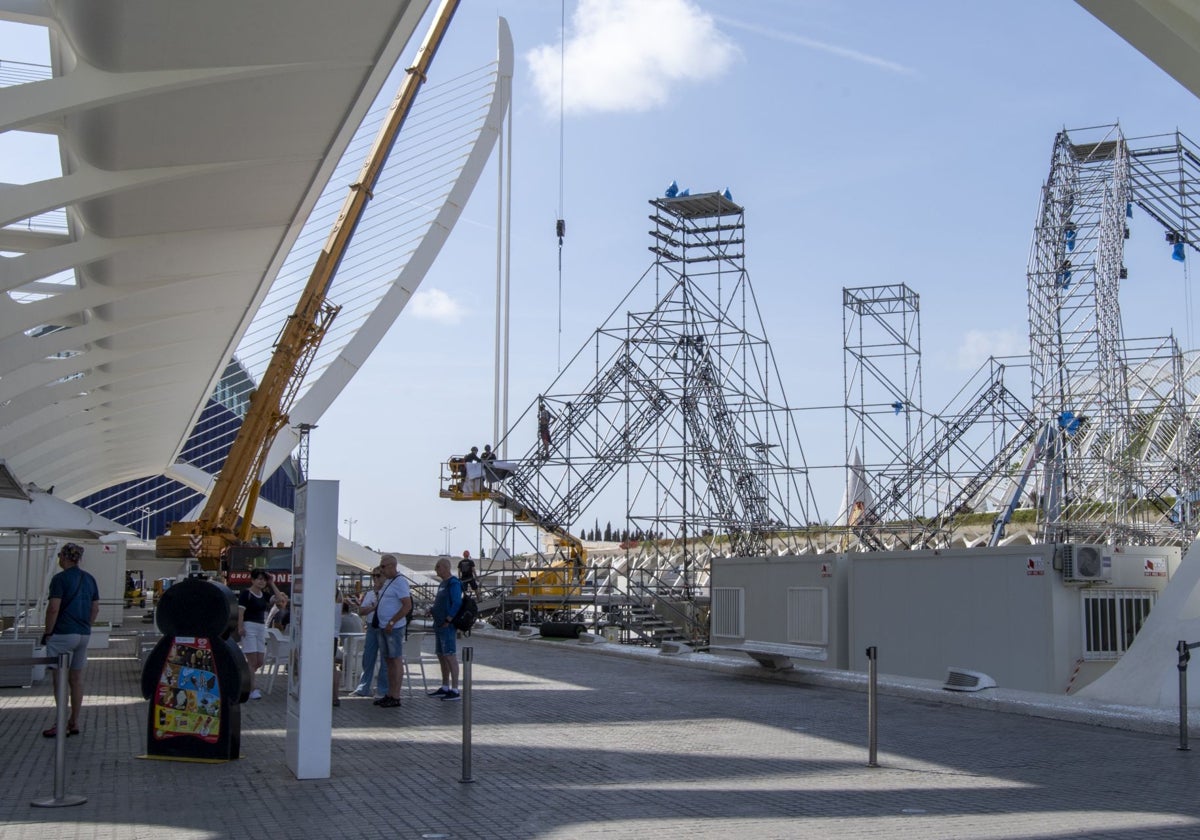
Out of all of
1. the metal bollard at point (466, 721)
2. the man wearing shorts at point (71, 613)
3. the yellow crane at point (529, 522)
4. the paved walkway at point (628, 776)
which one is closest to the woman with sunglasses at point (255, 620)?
the paved walkway at point (628, 776)

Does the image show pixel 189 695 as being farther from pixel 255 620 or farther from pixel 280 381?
pixel 280 381

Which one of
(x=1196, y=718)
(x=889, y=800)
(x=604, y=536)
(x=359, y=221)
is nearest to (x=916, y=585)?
(x=1196, y=718)

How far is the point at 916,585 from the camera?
18.0 m

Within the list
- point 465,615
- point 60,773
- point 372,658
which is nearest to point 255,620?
point 372,658

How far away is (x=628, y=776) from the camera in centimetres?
858

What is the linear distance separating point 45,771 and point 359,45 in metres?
8.44

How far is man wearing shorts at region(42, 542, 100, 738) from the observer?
31.6ft

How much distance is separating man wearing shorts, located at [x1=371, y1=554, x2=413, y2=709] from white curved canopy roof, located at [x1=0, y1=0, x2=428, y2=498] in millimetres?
5631

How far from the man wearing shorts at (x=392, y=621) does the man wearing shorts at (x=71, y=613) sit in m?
2.98

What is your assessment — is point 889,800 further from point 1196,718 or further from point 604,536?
point 604,536

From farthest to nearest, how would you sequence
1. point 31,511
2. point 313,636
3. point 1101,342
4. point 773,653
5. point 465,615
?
1. point 1101,342
2. point 773,653
3. point 31,511
4. point 465,615
5. point 313,636

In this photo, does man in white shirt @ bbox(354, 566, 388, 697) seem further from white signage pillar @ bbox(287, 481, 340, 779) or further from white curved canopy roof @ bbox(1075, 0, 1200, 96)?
white curved canopy roof @ bbox(1075, 0, 1200, 96)

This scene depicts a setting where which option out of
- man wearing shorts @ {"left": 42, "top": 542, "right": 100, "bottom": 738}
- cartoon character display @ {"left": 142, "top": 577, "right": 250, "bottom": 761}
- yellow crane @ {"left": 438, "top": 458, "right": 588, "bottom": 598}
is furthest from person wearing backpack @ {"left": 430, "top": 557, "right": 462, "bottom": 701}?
yellow crane @ {"left": 438, "top": 458, "right": 588, "bottom": 598}

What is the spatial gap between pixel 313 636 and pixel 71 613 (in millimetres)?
2444
